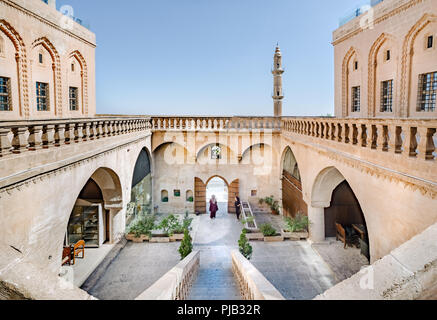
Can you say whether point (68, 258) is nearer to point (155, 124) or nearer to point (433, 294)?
point (155, 124)

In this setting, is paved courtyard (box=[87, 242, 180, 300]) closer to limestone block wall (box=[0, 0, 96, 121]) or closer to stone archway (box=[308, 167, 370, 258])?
stone archway (box=[308, 167, 370, 258])

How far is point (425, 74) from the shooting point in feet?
35.1

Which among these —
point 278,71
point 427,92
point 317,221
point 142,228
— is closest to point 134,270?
point 142,228

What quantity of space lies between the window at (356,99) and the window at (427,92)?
13.2 feet

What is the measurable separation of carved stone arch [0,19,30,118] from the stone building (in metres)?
0.04

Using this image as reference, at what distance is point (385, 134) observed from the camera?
6.06 metres

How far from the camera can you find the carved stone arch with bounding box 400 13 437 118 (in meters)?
10.6

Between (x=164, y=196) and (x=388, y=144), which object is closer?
(x=388, y=144)

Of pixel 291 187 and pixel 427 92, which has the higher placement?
pixel 427 92

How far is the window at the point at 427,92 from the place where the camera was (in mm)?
10383

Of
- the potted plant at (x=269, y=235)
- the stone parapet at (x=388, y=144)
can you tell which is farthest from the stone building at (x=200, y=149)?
the potted plant at (x=269, y=235)

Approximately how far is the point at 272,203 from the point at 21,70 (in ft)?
41.5

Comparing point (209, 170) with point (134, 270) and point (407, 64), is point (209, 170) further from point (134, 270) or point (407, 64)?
point (407, 64)
